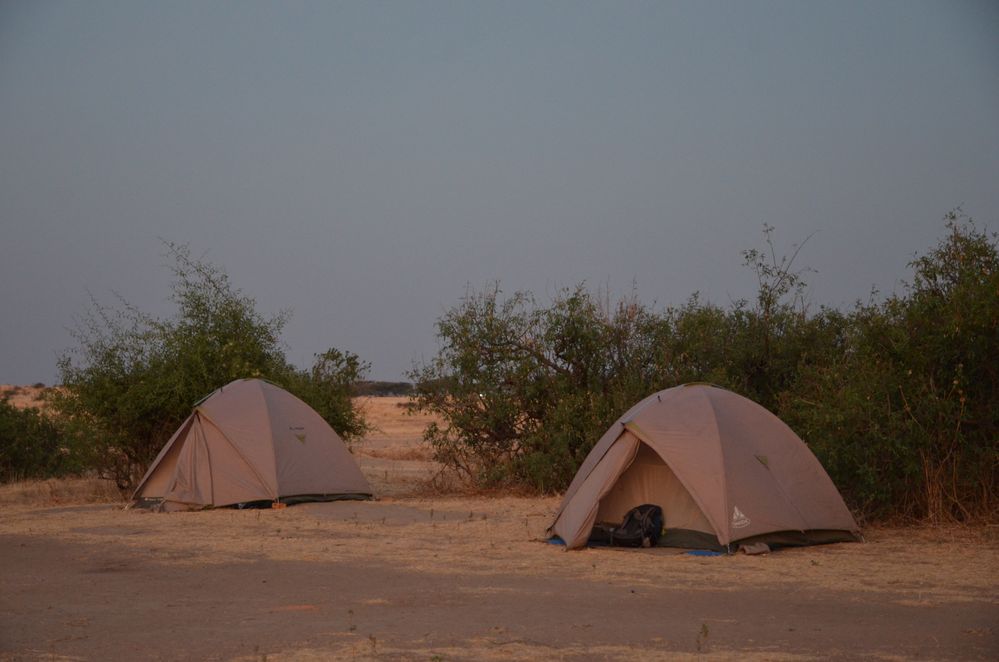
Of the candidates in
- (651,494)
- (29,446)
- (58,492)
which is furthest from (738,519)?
(29,446)

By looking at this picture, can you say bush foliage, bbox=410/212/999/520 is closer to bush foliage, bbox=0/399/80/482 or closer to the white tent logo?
the white tent logo

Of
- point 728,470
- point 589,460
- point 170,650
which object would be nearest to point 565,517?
point 589,460

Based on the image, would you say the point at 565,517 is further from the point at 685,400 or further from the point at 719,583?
the point at 719,583

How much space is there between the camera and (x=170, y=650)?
7281 mm

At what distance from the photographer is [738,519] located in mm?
11812

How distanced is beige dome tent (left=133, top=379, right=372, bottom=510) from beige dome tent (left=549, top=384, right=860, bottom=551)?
598 centimetres

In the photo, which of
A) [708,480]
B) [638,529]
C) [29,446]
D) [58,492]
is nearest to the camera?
[708,480]

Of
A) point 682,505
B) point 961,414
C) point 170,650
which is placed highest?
point 961,414

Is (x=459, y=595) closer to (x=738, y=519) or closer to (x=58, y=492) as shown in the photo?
(x=738, y=519)

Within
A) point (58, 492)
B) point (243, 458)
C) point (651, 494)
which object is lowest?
point (58, 492)

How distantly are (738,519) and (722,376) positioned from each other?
7.11 m

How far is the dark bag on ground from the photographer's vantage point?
40.8 ft

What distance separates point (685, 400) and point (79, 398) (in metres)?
12.7

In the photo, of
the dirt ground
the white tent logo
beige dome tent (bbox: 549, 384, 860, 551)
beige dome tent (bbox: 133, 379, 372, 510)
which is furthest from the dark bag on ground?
beige dome tent (bbox: 133, 379, 372, 510)
